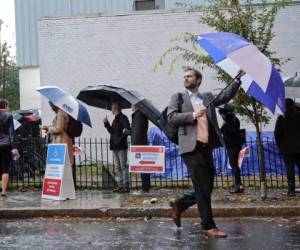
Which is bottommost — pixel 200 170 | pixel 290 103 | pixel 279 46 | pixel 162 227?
pixel 162 227

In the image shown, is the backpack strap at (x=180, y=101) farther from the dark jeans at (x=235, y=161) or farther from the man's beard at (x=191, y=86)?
the dark jeans at (x=235, y=161)

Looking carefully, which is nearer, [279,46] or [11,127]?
[11,127]

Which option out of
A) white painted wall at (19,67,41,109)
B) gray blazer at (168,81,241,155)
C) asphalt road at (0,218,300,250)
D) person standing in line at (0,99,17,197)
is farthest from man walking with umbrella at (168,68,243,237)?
white painted wall at (19,67,41,109)

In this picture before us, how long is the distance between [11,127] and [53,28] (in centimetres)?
881

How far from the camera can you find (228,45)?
674 cm

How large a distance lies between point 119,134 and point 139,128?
1.58 ft

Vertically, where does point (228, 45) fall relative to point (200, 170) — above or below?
above

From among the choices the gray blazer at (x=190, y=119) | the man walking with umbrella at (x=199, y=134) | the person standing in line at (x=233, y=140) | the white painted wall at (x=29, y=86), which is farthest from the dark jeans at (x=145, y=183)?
the white painted wall at (x=29, y=86)

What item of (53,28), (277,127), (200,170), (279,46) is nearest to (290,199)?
(277,127)

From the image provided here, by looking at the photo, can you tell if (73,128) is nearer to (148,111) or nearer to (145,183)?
(148,111)

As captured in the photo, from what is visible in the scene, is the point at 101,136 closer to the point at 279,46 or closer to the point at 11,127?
the point at 279,46

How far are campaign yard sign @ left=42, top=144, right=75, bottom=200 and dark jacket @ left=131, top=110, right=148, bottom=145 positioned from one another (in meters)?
1.38

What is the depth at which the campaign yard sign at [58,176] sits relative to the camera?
10062 millimetres

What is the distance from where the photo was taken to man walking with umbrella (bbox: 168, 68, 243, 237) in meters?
6.91
